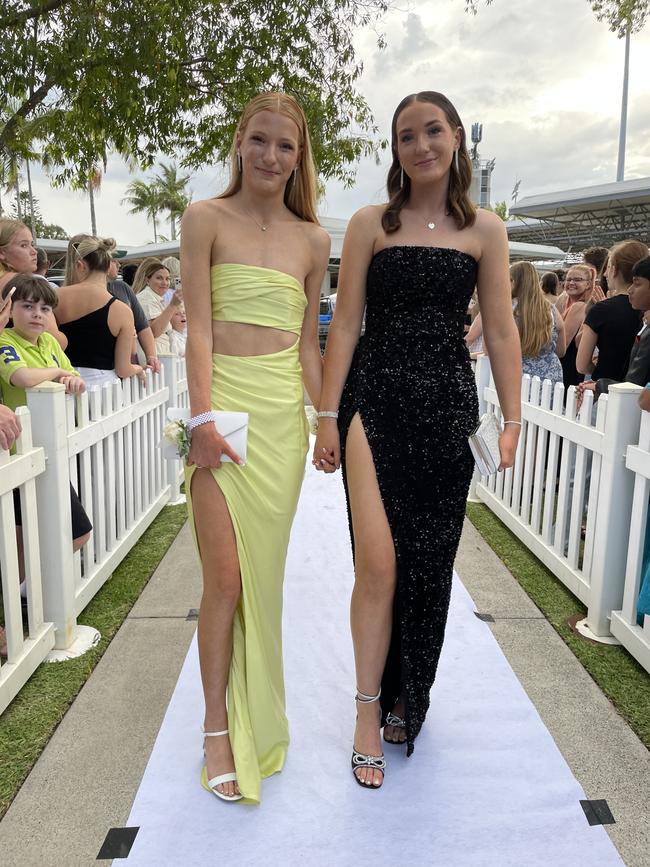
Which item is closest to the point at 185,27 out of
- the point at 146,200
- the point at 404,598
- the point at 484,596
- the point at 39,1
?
the point at 39,1

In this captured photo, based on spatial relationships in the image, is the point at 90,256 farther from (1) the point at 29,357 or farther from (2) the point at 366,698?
(2) the point at 366,698

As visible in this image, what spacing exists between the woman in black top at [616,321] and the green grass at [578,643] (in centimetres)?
139

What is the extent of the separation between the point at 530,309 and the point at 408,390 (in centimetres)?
326

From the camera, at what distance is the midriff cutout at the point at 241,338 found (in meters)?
2.15

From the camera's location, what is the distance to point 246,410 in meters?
→ 2.15

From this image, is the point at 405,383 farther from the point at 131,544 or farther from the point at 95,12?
the point at 95,12

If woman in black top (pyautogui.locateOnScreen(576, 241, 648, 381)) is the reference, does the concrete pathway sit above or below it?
below

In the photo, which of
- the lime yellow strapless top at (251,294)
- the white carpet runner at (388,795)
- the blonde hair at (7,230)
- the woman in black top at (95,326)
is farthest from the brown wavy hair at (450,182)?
the blonde hair at (7,230)

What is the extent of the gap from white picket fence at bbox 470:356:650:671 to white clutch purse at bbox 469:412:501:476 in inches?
43.0

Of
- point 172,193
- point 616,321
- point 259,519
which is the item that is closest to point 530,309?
point 616,321

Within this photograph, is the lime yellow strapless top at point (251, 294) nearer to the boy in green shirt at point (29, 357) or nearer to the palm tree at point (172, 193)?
the boy in green shirt at point (29, 357)

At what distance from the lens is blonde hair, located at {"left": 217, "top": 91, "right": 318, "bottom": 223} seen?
215cm

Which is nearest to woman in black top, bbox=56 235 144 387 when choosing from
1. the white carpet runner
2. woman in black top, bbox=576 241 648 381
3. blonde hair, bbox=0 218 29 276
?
blonde hair, bbox=0 218 29 276

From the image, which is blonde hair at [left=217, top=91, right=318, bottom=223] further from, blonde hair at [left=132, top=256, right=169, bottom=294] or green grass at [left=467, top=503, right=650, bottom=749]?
blonde hair at [left=132, top=256, right=169, bottom=294]
